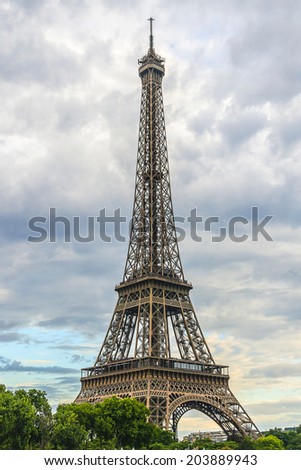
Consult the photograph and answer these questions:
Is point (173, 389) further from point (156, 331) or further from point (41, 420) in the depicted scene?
point (41, 420)

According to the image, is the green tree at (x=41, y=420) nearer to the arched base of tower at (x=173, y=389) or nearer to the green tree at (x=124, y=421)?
the green tree at (x=124, y=421)

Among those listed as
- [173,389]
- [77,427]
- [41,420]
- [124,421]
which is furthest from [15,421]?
[173,389]

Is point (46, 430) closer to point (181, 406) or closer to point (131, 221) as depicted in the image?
point (181, 406)

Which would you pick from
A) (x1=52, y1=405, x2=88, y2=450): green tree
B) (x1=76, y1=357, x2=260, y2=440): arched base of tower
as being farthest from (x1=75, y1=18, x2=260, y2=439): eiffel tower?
(x1=52, y1=405, x2=88, y2=450): green tree

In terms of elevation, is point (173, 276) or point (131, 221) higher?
point (131, 221)

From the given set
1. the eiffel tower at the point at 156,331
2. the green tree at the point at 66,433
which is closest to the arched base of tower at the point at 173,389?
the eiffel tower at the point at 156,331
